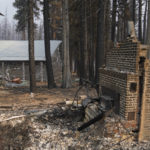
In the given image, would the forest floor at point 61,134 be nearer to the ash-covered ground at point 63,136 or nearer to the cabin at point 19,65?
the ash-covered ground at point 63,136

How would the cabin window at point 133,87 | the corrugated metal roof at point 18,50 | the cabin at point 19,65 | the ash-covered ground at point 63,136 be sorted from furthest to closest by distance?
the corrugated metal roof at point 18,50 < the cabin at point 19,65 < the cabin window at point 133,87 < the ash-covered ground at point 63,136

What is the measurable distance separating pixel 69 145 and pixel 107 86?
2.47 metres

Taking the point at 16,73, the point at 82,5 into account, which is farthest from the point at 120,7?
the point at 16,73

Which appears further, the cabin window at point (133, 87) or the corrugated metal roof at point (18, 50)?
the corrugated metal roof at point (18, 50)

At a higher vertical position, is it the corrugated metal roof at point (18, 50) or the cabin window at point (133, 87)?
the corrugated metal roof at point (18, 50)

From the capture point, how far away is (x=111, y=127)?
532cm

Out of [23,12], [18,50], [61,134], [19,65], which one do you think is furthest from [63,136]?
[18,50]

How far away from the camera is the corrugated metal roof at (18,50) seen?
714 inches

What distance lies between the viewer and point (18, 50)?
20.1 metres

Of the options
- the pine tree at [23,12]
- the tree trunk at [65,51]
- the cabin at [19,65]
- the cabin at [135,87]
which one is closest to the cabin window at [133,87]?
the cabin at [135,87]

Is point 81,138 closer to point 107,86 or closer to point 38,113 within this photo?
point 107,86

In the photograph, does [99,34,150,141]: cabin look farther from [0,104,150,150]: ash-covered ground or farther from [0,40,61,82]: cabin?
[0,40,61,82]: cabin

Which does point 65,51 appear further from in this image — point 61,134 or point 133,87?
point 133,87

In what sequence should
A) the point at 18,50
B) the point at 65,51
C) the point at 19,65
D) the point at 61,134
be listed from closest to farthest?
the point at 61,134 < the point at 65,51 < the point at 19,65 < the point at 18,50
